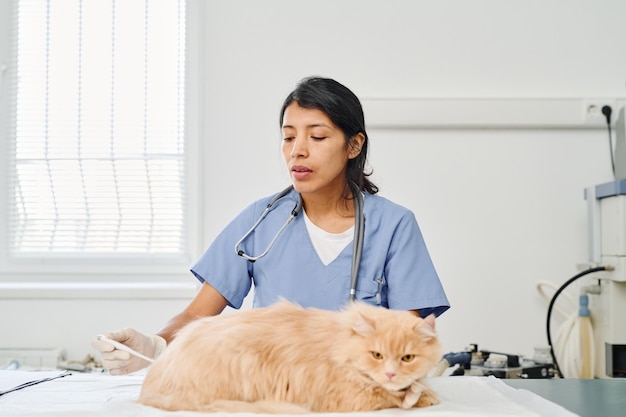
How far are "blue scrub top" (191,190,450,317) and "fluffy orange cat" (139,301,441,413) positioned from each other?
492 mm

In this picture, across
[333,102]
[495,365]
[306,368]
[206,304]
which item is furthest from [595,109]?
[306,368]

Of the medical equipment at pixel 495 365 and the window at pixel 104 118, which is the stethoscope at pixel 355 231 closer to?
the medical equipment at pixel 495 365

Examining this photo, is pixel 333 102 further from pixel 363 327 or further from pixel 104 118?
pixel 104 118

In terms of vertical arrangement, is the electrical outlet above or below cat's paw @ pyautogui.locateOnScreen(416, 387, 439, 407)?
above

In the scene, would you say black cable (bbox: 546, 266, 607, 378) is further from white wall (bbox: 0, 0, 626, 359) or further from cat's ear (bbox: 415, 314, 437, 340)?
cat's ear (bbox: 415, 314, 437, 340)

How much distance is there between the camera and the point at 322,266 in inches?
64.5

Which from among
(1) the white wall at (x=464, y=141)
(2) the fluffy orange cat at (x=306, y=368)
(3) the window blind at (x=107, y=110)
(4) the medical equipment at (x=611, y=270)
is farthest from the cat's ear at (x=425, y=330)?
(3) the window blind at (x=107, y=110)

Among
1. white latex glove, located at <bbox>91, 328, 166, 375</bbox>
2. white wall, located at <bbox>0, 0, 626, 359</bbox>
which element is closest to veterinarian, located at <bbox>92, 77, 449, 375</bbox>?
white latex glove, located at <bbox>91, 328, 166, 375</bbox>

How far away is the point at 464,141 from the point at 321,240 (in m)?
1.54

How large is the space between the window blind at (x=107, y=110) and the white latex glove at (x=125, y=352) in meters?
1.95

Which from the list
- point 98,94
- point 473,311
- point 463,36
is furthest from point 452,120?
point 98,94

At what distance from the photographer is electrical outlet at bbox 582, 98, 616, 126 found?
2998 mm

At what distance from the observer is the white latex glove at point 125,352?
47.8 inches

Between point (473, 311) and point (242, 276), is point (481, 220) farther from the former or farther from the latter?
point (242, 276)
